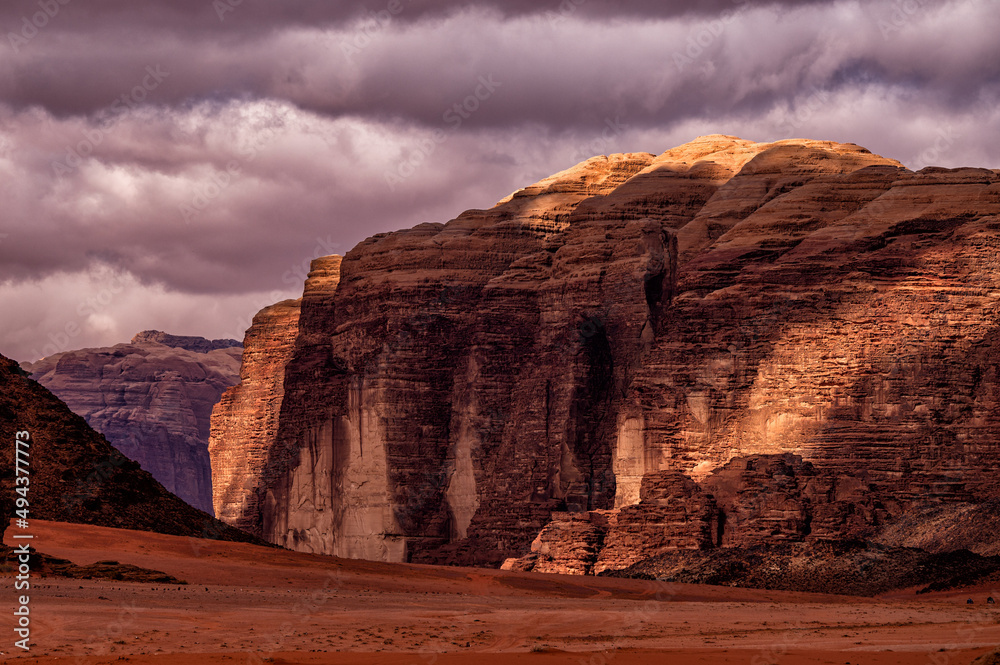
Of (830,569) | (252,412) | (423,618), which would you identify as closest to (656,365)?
(830,569)

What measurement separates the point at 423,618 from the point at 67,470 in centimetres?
2339

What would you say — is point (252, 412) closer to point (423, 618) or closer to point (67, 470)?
point (67, 470)

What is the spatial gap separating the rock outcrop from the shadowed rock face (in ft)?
90.0

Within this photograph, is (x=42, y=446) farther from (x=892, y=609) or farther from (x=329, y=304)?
(x=329, y=304)

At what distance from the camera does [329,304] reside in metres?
144

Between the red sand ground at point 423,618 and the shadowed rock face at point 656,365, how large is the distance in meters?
17.6

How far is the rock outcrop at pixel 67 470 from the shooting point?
66.3 metres

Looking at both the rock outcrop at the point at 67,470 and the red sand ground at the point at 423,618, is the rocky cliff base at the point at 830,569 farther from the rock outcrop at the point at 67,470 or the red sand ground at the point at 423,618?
the rock outcrop at the point at 67,470

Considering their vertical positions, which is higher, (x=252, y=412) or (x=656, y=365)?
(x=252, y=412)

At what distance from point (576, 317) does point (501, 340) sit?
8038 mm

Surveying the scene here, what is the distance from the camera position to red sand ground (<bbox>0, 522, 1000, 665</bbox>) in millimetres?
38812

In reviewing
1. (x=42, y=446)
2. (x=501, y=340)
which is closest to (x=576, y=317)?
(x=501, y=340)

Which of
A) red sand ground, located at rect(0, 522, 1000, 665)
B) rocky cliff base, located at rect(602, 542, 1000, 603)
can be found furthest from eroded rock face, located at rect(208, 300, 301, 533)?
red sand ground, located at rect(0, 522, 1000, 665)

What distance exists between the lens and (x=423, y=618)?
49938 mm
